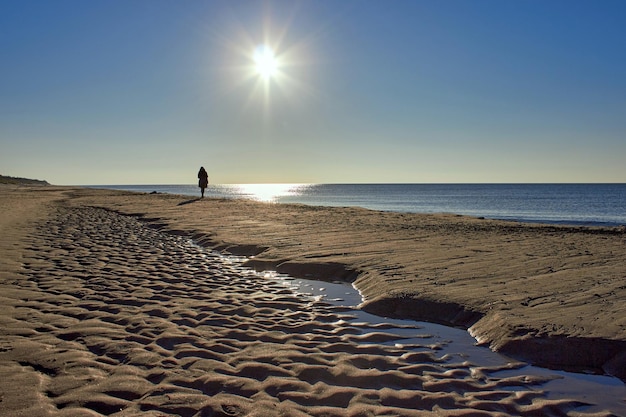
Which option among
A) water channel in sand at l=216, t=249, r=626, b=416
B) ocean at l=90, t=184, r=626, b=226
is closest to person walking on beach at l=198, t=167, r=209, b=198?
ocean at l=90, t=184, r=626, b=226

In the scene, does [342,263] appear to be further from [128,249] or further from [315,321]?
[128,249]

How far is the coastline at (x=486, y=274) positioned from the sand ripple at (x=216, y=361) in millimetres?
825

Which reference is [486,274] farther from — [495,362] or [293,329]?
A: [293,329]

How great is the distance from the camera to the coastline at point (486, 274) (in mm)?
5035

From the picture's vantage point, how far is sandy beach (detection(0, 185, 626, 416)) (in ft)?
12.4

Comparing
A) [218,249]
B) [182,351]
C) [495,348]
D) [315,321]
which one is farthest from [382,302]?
[218,249]

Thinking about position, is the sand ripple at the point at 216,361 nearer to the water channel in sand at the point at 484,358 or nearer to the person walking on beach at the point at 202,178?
the water channel in sand at the point at 484,358

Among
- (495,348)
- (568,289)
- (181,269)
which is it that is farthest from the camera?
(181,269)

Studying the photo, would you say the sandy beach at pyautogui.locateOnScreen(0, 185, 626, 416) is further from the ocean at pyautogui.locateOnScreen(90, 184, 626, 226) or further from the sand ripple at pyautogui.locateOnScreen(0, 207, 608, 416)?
the ocean at pyautogui.locateOnScreen(90, 184, 626, 226)

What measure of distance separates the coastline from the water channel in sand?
19cm

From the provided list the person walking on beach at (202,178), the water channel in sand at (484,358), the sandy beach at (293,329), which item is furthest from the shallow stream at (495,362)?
the person walking on beach at (202,178)

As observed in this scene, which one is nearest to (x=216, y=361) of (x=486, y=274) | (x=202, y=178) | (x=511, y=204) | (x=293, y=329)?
(x=293, y=329)

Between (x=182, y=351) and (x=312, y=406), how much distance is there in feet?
5.69

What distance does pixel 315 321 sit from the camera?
240 inches
